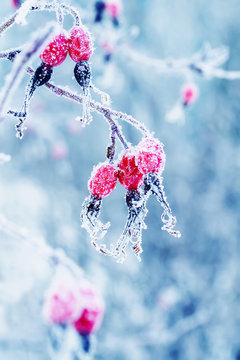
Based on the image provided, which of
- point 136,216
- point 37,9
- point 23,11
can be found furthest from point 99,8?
point 136,216

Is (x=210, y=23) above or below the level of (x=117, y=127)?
above

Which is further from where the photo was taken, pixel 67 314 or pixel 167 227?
pixel 67 314

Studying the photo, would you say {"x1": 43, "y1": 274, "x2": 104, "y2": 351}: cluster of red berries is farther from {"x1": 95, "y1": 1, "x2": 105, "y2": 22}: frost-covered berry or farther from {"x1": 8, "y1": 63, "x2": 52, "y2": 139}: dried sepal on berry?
{"x1": 95, "y1": 1, "x2": 105, "y2": 22}: frost-covered berry

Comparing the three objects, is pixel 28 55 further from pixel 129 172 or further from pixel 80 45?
pixel 129 172

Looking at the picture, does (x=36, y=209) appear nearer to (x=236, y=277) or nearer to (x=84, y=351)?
(x=236, y=277)

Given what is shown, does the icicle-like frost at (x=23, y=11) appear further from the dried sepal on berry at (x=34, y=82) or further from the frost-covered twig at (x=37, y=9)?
the dried sepal on berry at (x=34, y=82)

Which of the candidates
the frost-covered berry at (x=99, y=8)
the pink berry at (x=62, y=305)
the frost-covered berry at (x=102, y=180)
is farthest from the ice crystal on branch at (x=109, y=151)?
the frost-covered berry at (x=99, y=8)

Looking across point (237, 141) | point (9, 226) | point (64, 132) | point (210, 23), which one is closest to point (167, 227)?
point (9, 226)
